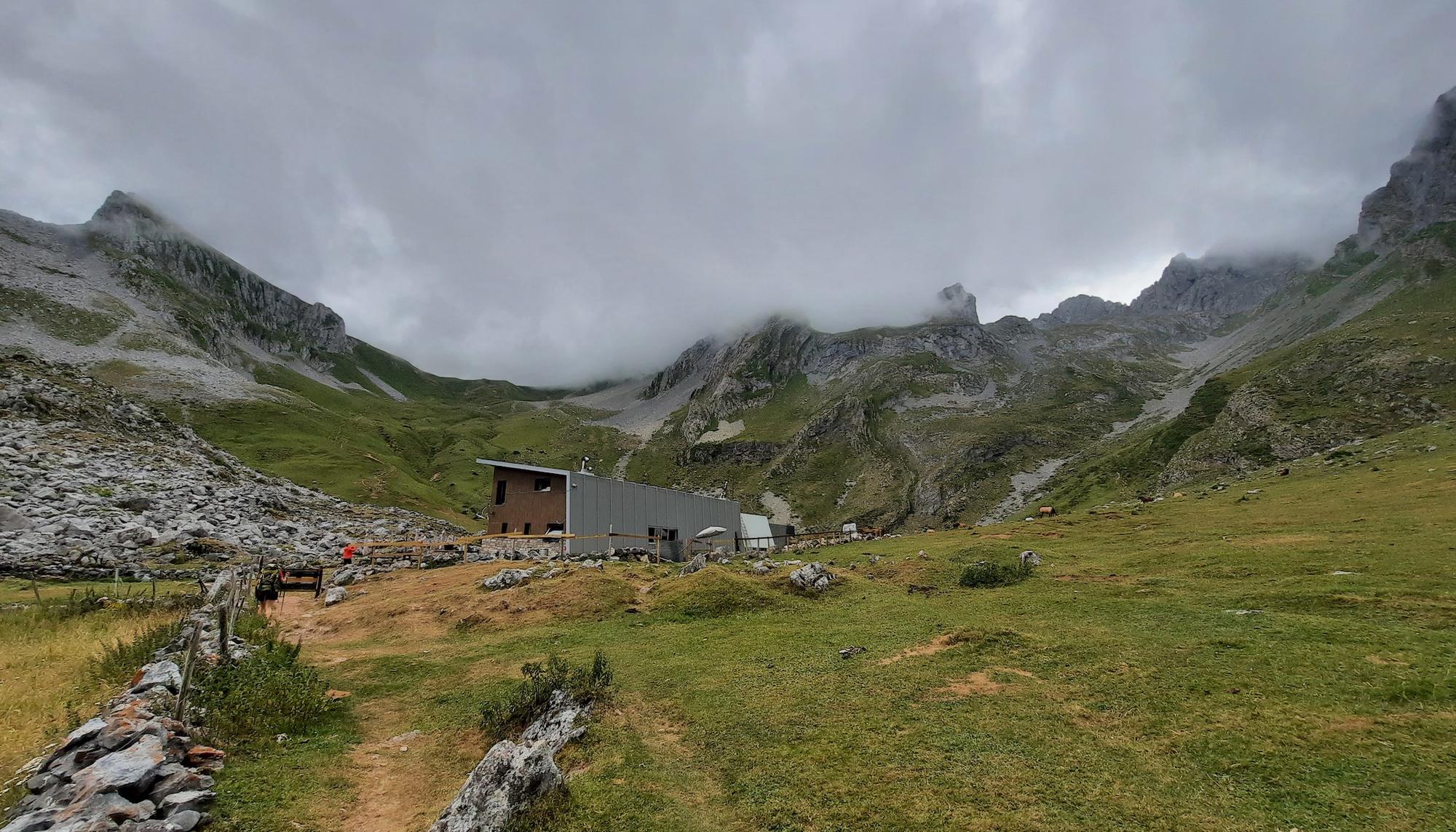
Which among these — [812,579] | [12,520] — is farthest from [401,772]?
[12,520]

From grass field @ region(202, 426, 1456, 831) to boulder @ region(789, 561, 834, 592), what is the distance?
77cm

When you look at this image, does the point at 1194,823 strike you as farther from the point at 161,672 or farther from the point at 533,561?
the point at 533,561

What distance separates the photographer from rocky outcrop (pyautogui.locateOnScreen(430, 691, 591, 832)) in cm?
777

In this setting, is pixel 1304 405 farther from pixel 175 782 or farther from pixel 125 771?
pixel 125 771

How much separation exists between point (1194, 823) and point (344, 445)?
14906 centimetres

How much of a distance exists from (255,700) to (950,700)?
1498 cm

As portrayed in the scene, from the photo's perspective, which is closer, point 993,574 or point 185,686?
point 185,686

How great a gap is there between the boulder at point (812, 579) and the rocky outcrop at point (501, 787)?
57.0 feet

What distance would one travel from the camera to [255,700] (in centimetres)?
1191

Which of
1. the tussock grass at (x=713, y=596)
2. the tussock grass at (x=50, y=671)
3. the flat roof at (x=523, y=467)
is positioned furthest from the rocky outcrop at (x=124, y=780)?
the flat roof at (x=523, y=467)

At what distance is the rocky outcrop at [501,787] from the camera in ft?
→ 25.5

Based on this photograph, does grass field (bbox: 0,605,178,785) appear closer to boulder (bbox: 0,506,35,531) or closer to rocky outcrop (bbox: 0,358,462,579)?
rocky outcrop (bbox: 0,358,462,579)

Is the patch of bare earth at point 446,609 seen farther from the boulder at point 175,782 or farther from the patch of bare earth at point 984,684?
the patch of bare earth at point 984,684

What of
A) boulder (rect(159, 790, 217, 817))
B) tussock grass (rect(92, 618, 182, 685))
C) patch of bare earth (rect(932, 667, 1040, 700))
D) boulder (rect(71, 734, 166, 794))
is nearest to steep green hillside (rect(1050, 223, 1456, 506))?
patch of bare earth (rect(932, 667, 1040, 700))
